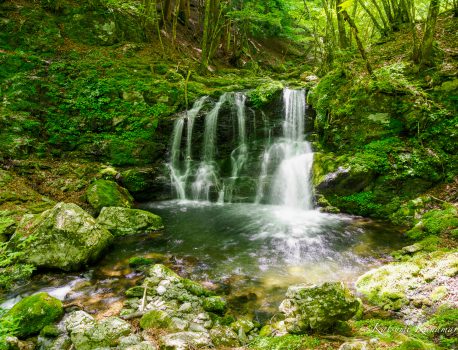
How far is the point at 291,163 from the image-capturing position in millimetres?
9906

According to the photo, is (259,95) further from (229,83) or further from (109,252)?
(109,252)

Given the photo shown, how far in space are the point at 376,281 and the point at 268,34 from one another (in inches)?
960

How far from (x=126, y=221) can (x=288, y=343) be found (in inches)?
209

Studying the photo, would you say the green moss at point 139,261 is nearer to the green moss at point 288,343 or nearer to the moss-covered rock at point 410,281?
the green moss at point 288,343

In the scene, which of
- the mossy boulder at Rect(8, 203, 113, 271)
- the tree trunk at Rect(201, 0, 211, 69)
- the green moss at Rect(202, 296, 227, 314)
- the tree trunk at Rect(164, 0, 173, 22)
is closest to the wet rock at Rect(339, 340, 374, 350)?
the green moss at Rect(202, 296, 227, 314)

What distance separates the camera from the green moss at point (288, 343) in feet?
9.78

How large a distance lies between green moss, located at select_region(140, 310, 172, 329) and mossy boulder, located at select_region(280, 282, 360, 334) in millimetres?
1439

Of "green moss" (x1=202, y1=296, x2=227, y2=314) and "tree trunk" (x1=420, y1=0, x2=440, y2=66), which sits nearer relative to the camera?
"green moss" (x1=202, y1=296, x2=227, y2=314)

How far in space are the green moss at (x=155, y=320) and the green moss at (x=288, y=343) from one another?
1.05 metres

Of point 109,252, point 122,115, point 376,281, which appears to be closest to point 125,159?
point 122,115

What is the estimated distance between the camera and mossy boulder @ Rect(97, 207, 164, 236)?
282 inches

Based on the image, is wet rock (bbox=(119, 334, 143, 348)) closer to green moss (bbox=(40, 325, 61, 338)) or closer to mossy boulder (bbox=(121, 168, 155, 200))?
green moss (bbox=(40, 325, 61, 338))

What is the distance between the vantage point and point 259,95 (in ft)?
37.7

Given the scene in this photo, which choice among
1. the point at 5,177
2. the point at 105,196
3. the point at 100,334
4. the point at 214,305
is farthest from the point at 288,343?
the point at 5,177
